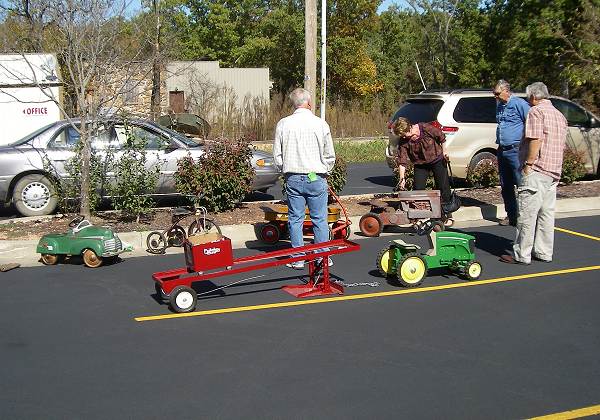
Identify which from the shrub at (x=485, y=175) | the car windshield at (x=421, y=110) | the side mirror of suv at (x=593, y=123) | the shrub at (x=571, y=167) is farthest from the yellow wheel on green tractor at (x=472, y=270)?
the side mirror of suv at (x=593, y=123)

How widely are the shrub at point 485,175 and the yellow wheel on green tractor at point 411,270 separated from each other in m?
5.68

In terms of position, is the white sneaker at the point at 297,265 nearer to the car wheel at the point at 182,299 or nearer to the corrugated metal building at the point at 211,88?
the car wheel at the point at 182,299

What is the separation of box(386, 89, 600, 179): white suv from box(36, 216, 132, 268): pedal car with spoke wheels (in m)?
6.48

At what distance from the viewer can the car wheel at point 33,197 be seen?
11680 mm

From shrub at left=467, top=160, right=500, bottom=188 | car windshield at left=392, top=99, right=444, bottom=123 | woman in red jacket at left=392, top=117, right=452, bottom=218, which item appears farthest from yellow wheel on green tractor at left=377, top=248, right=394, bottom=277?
car windshield at left=392, top=99, right=444, bottom=123

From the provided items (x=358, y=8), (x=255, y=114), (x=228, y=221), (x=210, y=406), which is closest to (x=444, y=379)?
(x=210, y=406)

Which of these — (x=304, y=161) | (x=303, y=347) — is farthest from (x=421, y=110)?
(x=303, y=347)

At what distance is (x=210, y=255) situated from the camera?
6949 millimetres

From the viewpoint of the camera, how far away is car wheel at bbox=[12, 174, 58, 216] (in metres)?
11.7

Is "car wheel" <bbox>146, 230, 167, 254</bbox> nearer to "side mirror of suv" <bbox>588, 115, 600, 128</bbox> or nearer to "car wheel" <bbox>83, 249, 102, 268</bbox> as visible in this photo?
"car wheel" <bbox>83, 249, 102, 268</bbox>

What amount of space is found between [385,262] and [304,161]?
4.63 ft

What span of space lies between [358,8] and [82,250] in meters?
32.4

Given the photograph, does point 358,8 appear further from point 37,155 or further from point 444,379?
point 444,379

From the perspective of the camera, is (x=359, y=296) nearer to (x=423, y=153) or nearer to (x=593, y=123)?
(x=423, y=153)
